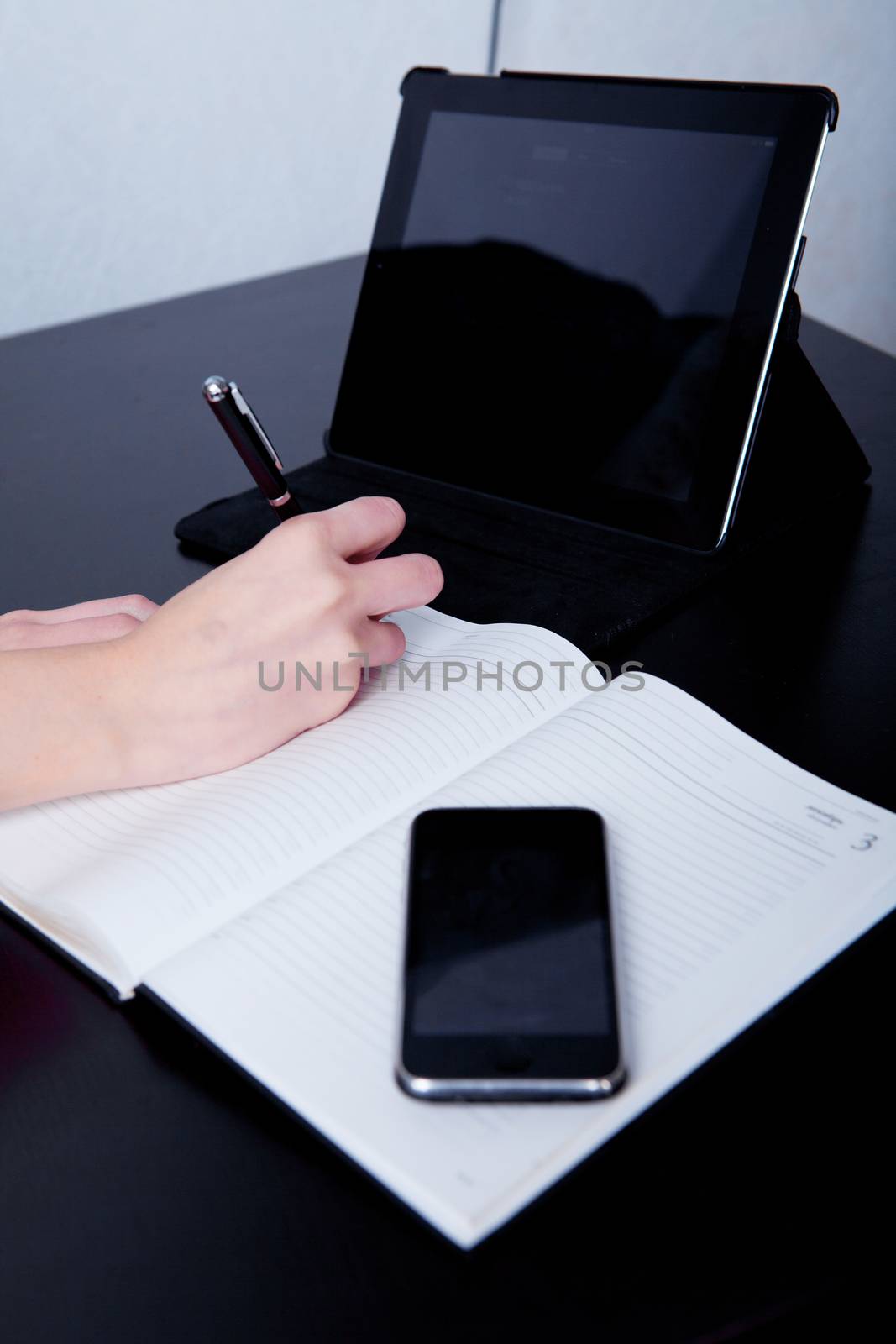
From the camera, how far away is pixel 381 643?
2.15 ft

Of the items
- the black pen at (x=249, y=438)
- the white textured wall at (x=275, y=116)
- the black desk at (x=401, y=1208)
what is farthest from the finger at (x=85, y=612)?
the white textured wall at (x=275, y=116)

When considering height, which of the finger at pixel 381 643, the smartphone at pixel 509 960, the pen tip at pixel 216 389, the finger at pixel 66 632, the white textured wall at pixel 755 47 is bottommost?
the finger at pixel 66 632

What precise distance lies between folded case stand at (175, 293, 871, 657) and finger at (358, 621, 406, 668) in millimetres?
81

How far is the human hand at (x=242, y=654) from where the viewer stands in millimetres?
606

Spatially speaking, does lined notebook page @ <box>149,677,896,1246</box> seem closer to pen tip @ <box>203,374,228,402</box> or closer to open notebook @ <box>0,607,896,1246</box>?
open notebook @ <box>0,607,896,1246</box>

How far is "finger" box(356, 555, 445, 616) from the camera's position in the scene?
0.64 meters

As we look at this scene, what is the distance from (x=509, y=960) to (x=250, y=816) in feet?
0.52

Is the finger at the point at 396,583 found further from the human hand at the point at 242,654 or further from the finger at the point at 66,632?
the finger at the point at 66,632

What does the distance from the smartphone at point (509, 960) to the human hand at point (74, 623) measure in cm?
27

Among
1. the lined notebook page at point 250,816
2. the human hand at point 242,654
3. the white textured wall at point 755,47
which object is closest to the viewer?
the lined notebook page at point 250,816

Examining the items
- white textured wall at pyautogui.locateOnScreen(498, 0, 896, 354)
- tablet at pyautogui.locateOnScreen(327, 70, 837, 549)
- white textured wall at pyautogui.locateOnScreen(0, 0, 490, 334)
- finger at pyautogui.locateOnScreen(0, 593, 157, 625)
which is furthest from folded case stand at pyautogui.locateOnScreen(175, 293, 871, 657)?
white textured wall at pyautogui.locateOnScreen(498, 0, 896, 354)

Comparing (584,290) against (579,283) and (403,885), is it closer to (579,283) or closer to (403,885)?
(579,283)

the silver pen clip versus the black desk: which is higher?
the silver pen clip

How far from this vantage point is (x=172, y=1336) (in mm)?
373
